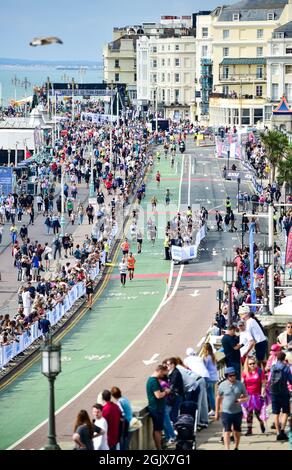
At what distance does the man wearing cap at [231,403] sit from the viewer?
2805cm

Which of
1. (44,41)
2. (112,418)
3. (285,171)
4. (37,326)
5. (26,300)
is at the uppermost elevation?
(44,41)

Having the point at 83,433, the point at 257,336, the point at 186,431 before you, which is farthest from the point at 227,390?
the point at 257,336

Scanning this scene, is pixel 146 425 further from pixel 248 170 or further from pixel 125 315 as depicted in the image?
pixel 248 170

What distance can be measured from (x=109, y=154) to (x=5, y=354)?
7837cm

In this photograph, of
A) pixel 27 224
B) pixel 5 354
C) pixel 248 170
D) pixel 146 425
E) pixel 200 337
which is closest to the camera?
pixel 146 425

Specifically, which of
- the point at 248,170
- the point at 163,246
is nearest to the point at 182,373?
the point at 163,246

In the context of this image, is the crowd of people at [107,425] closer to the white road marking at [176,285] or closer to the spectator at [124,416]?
the spectator at [124,416]

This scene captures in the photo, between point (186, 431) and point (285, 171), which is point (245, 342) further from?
point (285, 171)

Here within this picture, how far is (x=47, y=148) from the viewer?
443ft

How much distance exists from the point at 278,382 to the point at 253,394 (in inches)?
27.6

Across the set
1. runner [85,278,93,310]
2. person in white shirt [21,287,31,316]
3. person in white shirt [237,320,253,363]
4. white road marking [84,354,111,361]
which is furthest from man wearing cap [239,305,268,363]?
runner [85,278,93,310]

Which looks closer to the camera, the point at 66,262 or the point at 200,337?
the point at 200,337

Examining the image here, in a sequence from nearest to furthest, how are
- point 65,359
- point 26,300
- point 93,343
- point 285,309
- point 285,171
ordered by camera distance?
point 285,309 → point 65,359 → point 93,343 → point 26,300 → point 285,171

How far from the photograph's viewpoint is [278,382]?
29250 millimetres
